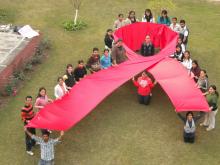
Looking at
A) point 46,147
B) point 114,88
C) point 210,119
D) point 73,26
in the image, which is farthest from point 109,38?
point 46,147

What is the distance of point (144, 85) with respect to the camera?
14023 millimetres

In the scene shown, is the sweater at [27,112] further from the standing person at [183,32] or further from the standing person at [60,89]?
the standing person at [183,32]

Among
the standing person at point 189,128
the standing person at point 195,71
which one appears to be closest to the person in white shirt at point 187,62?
the standing person at point 195,71

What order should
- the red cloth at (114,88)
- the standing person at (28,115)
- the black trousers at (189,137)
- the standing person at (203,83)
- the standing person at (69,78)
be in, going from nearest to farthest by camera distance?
the standing person at (28,115)
the red cloth at (114,88)
the black trousers at (189,137)
the standing person at (69,78)
the standing person at (203,83)

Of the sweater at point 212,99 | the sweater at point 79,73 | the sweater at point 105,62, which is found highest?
the sweater at point 105,62

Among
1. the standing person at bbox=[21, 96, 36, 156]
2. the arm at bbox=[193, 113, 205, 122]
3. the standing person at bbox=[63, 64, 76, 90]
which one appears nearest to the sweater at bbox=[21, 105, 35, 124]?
the standing person at bbox=[21, 96, 36, 156]

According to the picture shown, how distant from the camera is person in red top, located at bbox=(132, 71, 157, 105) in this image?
13977mm

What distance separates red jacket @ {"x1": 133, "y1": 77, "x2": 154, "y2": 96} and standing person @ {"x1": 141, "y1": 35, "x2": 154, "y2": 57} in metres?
1.92

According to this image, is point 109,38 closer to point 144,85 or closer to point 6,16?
point 144,85

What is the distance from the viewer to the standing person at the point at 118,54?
14.7 metres

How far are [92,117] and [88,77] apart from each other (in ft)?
3.85

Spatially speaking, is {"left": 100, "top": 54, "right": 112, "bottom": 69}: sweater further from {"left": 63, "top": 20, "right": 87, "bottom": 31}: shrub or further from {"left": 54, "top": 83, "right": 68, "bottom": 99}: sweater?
{"left": 63, "top": 20, "right": 87, "bottom": 31}: shrub

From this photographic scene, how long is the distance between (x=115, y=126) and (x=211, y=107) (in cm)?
272

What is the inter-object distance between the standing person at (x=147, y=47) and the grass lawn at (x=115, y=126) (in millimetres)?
1339
